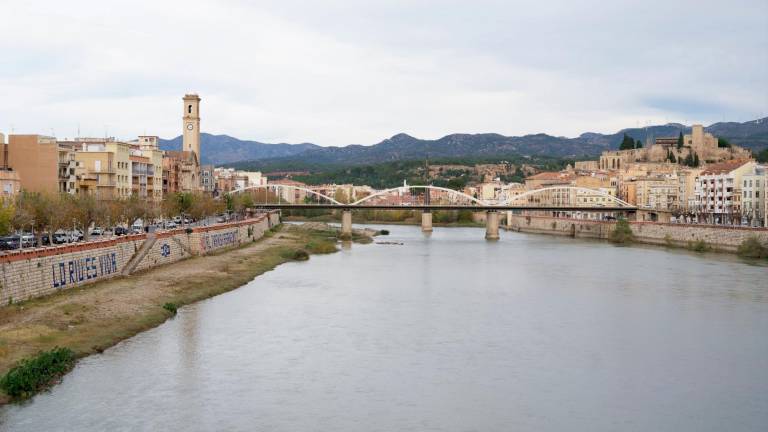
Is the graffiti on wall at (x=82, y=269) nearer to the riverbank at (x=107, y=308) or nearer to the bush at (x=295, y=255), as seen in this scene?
the riverbank at (x=107, y=308)

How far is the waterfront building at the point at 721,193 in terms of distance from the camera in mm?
57969

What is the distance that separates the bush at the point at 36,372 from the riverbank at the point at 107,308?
1.02ft

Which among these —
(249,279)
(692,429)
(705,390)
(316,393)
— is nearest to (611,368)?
(705,390)

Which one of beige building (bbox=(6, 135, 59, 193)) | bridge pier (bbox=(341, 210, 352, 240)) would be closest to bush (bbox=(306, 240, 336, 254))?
bridge pier (bbox=(341, 210, 352, 240))

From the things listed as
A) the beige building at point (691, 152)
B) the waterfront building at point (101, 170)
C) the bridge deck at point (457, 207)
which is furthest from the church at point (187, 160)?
the beige building at point (691, 152)

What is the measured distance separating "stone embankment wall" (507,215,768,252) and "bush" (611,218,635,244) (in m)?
0.40

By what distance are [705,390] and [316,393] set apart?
22.2 feet

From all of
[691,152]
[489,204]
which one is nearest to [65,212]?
[489,204]

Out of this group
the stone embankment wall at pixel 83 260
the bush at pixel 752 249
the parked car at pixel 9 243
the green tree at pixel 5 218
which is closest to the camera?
the stone embankment wall at pixel 83 260

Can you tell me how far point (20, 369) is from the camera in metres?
14.4

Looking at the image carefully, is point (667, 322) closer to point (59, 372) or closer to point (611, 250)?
point (59, 372)

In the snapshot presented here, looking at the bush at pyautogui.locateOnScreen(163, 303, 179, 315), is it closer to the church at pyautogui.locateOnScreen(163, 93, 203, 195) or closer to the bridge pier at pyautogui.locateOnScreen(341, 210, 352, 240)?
the church at pyautogui.locateOnScreen(163, 93, 203, 195)

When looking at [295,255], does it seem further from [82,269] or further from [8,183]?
[82,269]

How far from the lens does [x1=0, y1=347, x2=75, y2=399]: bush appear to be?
13.8 m
